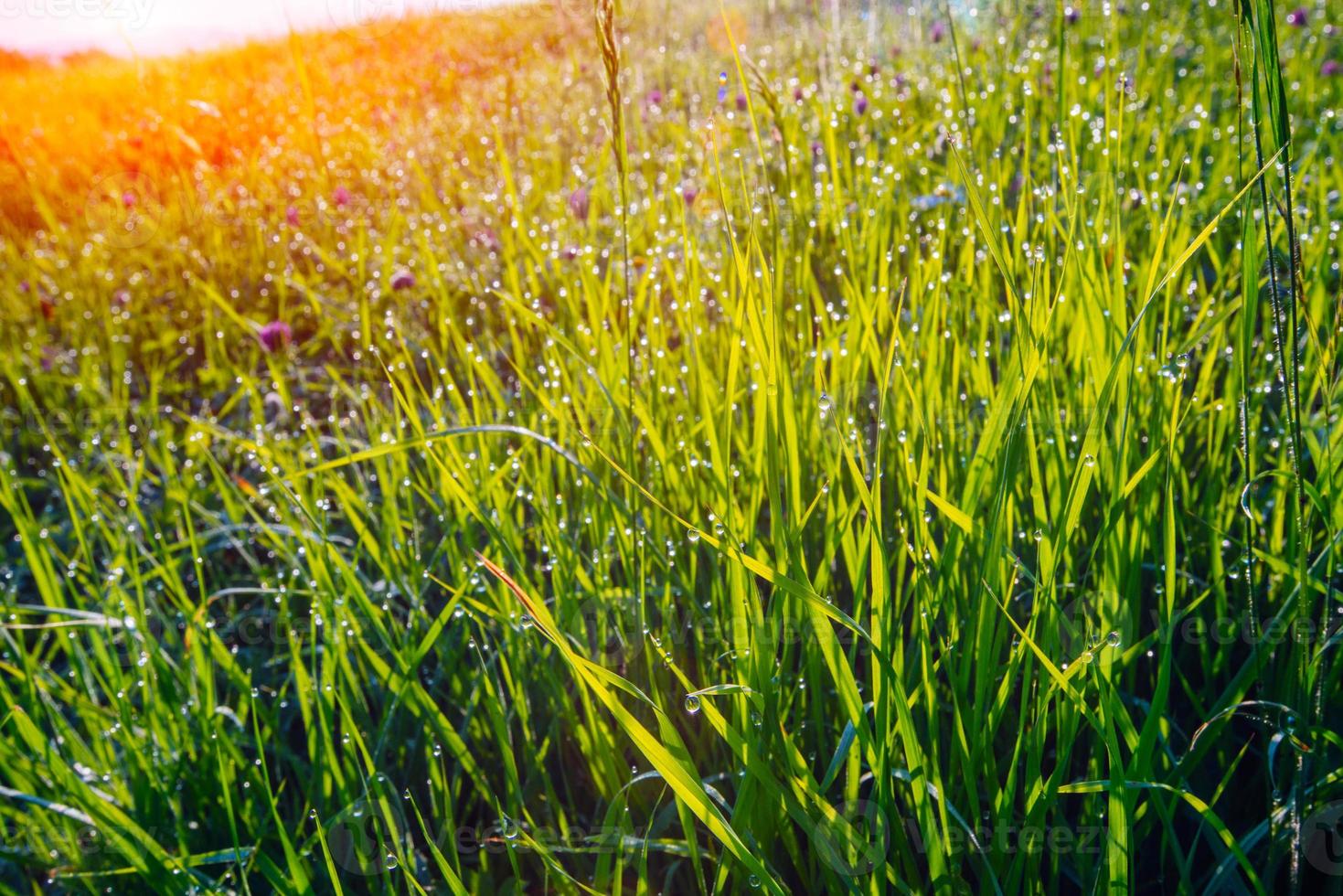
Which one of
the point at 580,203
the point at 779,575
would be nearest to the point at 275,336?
the point at 580,203

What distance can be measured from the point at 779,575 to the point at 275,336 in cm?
189

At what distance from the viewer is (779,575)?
0.68 m

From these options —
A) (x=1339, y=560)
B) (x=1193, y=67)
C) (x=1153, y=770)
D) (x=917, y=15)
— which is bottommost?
(x=1153, y=770)

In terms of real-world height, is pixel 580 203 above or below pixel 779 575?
above

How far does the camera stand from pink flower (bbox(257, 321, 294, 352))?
2.10 metres

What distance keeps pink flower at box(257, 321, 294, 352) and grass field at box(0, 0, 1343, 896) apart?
21 millimetres

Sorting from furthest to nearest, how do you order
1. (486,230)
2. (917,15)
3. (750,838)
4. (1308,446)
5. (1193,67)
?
(917,15) < (1193,67) < (486,230) < (1308,446) < (750,838)

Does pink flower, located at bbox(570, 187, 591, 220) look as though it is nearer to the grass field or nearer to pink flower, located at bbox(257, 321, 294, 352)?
the grass field

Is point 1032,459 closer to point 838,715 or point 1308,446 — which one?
point 838,715

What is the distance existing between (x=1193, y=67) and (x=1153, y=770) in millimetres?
2870

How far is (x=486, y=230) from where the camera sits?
2.66 meters

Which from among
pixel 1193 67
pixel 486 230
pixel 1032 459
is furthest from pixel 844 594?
pixel 1193 67

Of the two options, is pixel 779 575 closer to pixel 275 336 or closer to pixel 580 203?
pixel 580 203

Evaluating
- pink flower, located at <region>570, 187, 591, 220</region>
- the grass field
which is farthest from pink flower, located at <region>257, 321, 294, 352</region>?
pink flower, located at <region>570, 187, 591, 220</region>
